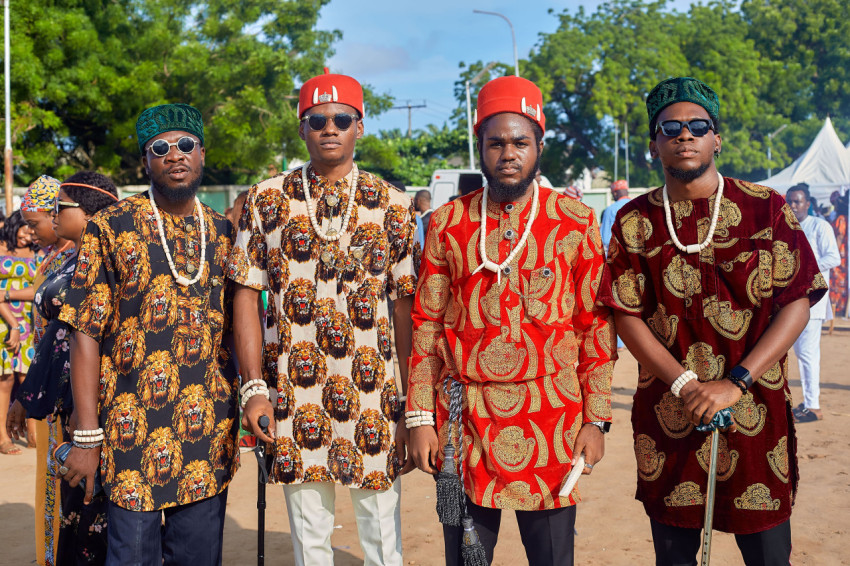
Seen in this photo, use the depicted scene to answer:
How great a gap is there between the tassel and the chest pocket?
0.78 m

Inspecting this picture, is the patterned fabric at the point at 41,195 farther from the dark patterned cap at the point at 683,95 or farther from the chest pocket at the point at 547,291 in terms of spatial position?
the dark patterned cap at the point at 683,95

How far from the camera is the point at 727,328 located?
9.07 ft

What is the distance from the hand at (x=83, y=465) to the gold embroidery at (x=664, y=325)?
2.15 metres

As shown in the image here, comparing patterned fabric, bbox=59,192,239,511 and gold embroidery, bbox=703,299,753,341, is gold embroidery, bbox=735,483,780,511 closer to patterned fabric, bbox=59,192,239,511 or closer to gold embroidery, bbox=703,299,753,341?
gold embroidery, bbox=703,299,753,341

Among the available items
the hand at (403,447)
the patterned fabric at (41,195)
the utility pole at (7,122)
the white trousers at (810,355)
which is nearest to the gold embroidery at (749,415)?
the hand at (403,447)

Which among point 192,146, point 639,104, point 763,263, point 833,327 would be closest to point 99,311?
point 192,146

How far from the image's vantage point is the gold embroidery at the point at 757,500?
8.98ft

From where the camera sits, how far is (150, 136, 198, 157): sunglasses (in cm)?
310

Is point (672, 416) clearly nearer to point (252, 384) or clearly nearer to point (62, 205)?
point (252, 384)

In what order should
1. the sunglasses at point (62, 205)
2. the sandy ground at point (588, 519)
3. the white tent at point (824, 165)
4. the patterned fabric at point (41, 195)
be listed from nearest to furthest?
1. the sunglasses at point (62, 205)
2. the sandy ground at point (588, 519)
3. the patterned fabric at point (41, 195)
4. the white tent at point (824, 165)

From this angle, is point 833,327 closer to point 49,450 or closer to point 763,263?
point 763,263

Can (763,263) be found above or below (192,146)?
below

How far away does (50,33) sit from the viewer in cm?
1841

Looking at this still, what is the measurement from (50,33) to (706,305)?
63.6 ft
